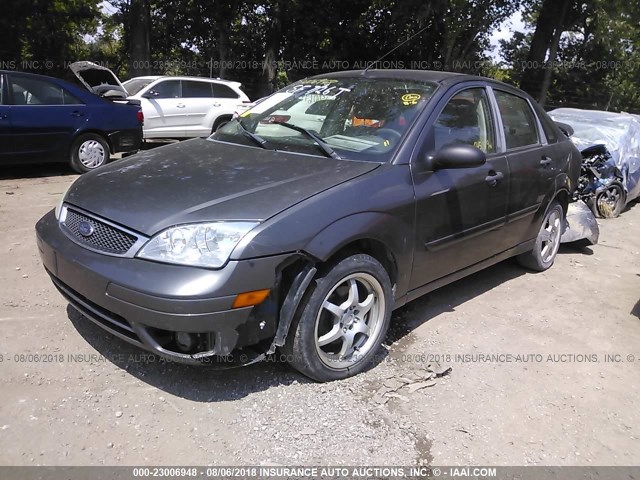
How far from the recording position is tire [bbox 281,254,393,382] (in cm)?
287

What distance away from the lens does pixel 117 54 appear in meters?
25.8

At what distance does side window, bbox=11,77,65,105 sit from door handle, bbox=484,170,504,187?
6388 millimetres

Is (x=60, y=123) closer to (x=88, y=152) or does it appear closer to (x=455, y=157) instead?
(x=88, y=152)

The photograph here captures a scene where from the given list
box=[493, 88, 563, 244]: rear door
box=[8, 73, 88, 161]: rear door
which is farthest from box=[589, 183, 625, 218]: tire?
box=[8, 73, 88, 161]: rear door

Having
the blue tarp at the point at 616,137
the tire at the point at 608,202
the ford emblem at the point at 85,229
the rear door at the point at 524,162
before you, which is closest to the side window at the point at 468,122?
the rear door at the point at 524,162

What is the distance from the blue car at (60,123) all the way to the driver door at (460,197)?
605cm

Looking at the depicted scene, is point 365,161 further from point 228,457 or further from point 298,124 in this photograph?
point 228,457

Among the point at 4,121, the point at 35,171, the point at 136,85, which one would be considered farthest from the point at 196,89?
the point at 4,121

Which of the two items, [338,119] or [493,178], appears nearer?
[338,119]

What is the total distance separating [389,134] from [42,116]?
595cm

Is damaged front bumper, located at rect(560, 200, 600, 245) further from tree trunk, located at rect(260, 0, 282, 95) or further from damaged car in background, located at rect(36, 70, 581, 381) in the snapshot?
tree trunk, located at rect(260, 0, 282, 95)

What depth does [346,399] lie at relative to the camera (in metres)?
3.02

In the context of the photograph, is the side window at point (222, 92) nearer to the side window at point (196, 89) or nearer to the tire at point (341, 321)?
the side window at point (196, 89)

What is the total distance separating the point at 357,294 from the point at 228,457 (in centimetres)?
111
